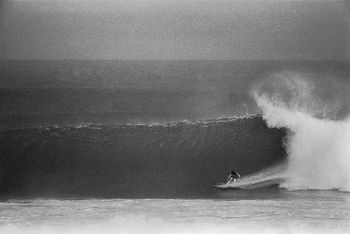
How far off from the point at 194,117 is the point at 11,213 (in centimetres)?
289

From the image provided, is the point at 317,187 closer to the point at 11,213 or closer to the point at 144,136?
the point at 144,136

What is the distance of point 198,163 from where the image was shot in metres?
7.11

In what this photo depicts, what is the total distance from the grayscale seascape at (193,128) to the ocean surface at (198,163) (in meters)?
0.02

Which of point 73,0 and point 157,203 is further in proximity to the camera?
point 73,0

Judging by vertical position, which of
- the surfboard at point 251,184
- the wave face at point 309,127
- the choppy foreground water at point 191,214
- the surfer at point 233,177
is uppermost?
the wave face at point 309,127

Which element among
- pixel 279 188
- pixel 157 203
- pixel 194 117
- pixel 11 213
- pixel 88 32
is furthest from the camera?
pixel 194 117

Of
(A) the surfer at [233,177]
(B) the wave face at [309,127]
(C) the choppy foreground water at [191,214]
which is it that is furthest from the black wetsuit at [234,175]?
(B) the wave face at [309,127]

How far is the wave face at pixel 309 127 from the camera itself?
6.52 meters

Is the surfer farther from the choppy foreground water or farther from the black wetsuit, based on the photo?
the choppy foreground water

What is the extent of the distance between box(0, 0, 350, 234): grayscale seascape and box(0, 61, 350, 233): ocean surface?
18mm

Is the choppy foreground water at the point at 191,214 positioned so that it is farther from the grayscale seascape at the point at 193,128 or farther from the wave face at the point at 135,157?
the wave face at the point at 135,157

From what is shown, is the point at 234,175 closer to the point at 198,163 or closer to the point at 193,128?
the point at 198,163

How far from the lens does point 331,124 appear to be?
6.81m

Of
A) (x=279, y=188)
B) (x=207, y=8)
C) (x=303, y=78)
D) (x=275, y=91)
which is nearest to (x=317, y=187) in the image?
(x=279, y=188)
